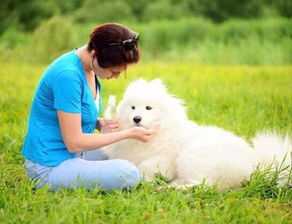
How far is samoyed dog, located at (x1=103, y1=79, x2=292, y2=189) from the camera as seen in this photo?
Answer: 3873 millimetres

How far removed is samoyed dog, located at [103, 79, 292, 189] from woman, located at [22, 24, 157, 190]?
0.37 m

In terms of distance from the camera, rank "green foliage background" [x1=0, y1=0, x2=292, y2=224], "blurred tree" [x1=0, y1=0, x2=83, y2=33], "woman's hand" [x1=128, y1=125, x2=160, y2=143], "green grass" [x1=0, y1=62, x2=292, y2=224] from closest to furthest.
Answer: "green grass" [x1=0, y1=62, x2=292, y2=224], "green foliage background" [x1=0, y1=0, x2=292, y2=224], "woman's hand" [x1=128, y1=125, x2=160, y2=143], "blurred tree" [x1=0, y1=0, x2=83, y2=33]

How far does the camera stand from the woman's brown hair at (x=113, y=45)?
3.53m

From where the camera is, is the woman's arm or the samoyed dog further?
the samoyed dog

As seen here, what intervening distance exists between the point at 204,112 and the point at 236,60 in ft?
19.7

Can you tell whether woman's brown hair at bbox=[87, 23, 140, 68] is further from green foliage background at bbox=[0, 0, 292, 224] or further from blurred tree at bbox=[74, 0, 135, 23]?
blurred tree at bbox=[74, 0, 135, 23]

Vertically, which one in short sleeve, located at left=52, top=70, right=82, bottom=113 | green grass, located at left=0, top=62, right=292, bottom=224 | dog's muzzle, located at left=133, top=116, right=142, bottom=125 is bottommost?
green grass, located at left=0, top=62, right=292, bottom=224

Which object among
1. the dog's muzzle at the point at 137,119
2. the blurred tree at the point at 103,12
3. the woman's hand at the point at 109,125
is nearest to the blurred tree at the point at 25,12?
the blurred tree at the point at 103,12

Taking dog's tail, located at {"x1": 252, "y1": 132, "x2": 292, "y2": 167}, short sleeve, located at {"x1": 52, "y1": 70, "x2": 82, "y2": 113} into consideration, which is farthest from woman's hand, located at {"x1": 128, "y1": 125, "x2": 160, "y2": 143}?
dog's tail, located at {"x1": 252, "y1": 132, "x2": 292, "y2": 167}

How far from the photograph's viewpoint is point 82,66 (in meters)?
3.71

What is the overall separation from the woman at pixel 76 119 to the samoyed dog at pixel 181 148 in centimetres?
37

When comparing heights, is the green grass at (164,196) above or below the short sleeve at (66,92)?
below

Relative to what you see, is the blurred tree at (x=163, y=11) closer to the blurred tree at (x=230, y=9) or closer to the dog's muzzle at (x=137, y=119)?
the blurred tree at (x=230, y=9)

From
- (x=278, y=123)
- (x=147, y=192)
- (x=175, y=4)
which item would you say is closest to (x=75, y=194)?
(x=147, y=192)
